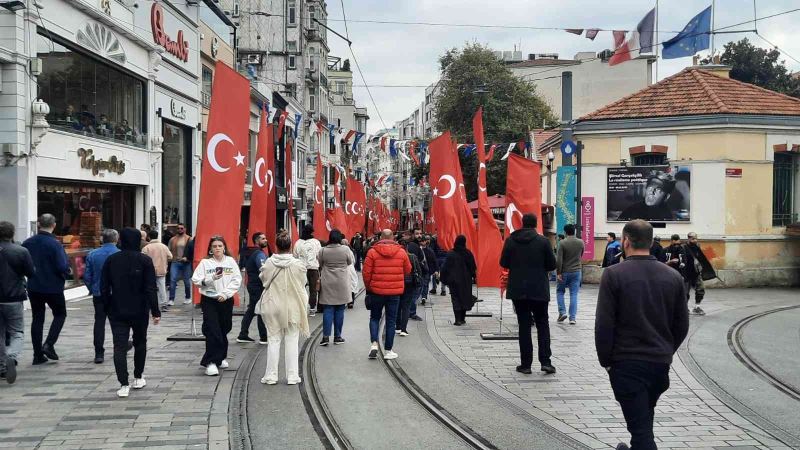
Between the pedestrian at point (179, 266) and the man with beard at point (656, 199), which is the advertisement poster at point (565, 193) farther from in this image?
the pedestrian at point (179, 266)

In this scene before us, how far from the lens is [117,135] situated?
69.9 feet

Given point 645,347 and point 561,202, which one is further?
point 561,202

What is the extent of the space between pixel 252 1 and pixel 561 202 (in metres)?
35.3

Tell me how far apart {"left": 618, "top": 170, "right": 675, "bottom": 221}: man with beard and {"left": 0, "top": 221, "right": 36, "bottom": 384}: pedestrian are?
19.5m

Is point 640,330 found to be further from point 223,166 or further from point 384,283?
point 223,166

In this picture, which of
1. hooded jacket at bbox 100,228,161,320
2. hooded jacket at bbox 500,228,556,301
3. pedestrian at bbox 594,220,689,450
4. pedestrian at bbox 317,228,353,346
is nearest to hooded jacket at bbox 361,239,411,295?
pedestrian at bbox 317,228,353,346

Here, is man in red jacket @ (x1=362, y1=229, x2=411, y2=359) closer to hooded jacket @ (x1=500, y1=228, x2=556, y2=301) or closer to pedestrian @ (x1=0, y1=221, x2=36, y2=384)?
hooded jacket @ (x1=500, y1=228, x2=556, y2=301)

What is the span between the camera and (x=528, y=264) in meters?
9.42

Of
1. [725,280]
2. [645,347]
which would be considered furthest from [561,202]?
[645,347]

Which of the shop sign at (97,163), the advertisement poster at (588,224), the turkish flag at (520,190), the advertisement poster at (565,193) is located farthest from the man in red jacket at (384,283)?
the advertisement poster at (588,224)

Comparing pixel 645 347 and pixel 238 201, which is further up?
pixel 238 201

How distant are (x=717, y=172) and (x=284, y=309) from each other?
61.1 ft

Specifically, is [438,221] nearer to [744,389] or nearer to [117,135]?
[744,389]

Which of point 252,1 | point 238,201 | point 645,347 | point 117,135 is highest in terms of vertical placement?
point 252,1
